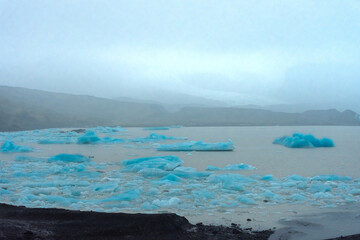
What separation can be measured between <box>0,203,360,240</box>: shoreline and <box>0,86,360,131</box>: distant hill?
35359 mm

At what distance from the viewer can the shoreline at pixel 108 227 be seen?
376 cm

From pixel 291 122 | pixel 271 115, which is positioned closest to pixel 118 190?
pixel 291 122

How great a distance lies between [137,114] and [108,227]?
53015 millimetres

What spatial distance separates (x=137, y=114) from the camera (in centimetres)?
5669

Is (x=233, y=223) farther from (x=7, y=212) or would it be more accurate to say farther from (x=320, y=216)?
(x=7, y=212)

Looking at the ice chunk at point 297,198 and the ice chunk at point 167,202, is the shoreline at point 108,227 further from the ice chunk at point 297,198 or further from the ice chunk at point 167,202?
the ice chunk at point 297,198

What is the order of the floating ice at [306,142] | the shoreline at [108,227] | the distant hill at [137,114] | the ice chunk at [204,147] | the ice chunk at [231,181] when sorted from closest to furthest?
the shoreline at [108,227], the ice chunk at [231,181], the ice chunk at [204,147], the floating ice at [306,142], the distant hill at [137,114]

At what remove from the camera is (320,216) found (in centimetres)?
495

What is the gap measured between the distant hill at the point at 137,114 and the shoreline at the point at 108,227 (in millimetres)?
35359

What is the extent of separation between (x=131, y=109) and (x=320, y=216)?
5330 cm

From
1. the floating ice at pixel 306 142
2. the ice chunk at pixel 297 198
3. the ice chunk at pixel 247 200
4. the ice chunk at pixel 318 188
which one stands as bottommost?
the ice chunk at pixel 247 200

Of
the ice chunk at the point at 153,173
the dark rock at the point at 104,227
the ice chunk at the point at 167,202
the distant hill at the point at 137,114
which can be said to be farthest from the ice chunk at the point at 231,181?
the distant hill at the point at 137,114

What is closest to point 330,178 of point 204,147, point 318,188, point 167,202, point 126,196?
point 318,188

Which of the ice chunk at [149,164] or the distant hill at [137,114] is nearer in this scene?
the ice chunk at [149,164]
